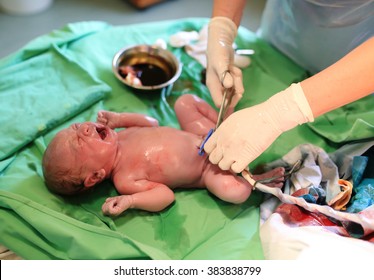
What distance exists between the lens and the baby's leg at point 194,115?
1.45 metres

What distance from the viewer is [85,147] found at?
4.07 ft

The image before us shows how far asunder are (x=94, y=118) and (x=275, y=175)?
71 cm

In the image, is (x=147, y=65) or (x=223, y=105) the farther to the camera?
(x=147, y=65)

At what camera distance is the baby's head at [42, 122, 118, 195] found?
1.22 metres

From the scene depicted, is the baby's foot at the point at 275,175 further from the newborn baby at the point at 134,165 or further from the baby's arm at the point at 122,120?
the baby's arm at the point at 122,120

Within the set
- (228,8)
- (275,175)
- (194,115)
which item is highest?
(228,8)

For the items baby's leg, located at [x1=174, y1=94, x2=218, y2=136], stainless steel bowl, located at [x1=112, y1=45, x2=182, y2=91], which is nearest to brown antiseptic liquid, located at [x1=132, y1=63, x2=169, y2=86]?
stainless steel bowl, located at [x1=112, y1=45, x2=182, y2=91]

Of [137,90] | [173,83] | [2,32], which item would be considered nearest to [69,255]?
[137,90]

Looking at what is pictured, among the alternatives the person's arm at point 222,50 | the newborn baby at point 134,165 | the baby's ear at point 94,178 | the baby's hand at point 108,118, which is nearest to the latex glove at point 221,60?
the person's arm at point 222,50

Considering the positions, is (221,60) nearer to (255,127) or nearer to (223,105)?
(223,105)

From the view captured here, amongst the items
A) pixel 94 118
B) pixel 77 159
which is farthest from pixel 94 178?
pixel 94 118

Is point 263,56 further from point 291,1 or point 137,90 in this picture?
point 137,90

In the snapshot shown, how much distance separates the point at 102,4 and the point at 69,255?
1.78 meters

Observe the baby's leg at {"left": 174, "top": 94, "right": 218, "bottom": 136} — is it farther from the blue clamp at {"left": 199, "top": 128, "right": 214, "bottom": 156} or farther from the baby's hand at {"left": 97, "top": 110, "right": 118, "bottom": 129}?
the baby's hand at {"left": 97, "top": 110, "right": 118, "bottom": 129}
